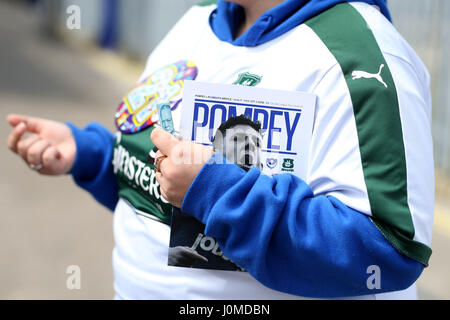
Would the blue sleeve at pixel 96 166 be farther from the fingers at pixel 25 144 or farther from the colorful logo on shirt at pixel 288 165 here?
the colorful logo on shirt at pixel 288 165

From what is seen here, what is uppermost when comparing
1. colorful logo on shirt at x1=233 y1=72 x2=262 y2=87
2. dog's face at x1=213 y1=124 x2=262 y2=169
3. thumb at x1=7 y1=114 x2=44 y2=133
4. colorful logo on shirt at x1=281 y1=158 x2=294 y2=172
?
colorful logo on shirt at x1=233 y1=72 x2=262 y2=87

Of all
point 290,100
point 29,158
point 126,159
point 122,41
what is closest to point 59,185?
point 29,158

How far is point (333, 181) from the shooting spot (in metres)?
1.12

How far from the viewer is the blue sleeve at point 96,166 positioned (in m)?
1.63

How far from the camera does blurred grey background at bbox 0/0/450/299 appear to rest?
3.26 metres

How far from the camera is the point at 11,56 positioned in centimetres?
817

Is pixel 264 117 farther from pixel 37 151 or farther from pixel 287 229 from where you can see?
pixel 37 151

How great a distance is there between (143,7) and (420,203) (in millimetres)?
6991

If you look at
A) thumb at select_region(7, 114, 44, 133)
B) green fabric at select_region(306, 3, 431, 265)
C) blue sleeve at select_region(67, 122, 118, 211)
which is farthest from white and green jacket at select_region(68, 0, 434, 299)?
thumb at select_region(7, 114, 44, 133)

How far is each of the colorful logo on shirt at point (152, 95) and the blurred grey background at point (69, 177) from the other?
0.30 metres

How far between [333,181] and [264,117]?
6.9 inches

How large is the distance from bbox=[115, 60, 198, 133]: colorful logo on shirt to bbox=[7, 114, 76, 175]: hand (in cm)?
25

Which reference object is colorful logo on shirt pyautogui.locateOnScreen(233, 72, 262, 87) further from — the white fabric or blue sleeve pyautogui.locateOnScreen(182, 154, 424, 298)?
blue sleeve pyautogui.locateOnScreen(182, 154, 424, 298)

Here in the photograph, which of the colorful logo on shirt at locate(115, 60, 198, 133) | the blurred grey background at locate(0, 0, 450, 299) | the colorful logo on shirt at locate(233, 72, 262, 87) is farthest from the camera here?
the blurred grey background at locate(0, 0, 450, 299)
